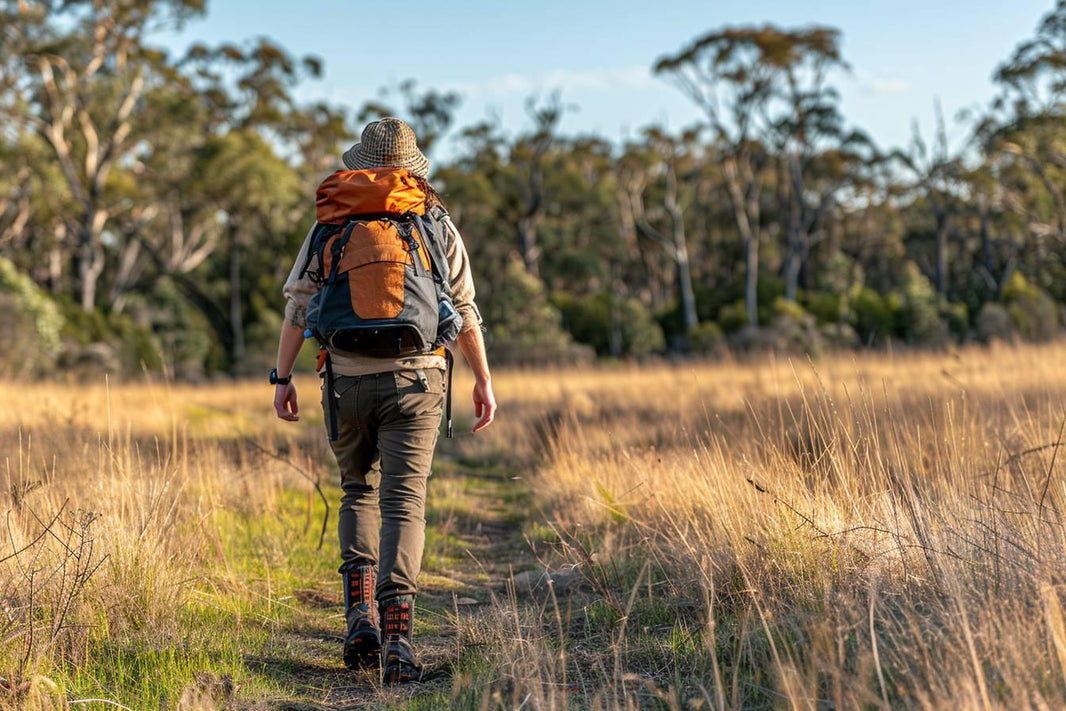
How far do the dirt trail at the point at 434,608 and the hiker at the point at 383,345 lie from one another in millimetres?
121

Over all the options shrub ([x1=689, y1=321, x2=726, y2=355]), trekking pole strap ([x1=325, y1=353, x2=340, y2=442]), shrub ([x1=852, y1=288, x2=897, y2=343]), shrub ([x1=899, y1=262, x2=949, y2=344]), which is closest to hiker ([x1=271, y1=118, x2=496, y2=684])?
trekking pole strap ([x1=325, y1=353, x2=340, y2=442])

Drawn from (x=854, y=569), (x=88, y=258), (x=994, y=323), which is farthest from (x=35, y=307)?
(x=994, y=323)

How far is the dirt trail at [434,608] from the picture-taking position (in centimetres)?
295

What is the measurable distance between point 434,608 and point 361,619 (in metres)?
1.06

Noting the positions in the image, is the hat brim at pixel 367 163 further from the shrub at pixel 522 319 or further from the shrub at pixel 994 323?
the shrub at pixel 994 323

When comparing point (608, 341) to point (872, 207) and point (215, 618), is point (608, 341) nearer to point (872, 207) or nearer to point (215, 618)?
point (872, 207)

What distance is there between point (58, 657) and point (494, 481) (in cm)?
530

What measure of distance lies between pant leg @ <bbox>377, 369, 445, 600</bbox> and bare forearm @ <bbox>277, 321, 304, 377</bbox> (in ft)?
1.42

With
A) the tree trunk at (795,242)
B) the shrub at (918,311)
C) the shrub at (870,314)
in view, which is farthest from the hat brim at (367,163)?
the tree trunk at (795,242)

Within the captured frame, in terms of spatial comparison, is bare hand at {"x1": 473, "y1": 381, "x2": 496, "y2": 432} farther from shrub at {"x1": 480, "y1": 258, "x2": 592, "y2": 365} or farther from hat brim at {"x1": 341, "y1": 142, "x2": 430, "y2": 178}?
shrub at {"x1": 480, "y1": 258, "x2": 592, "y2": 365}

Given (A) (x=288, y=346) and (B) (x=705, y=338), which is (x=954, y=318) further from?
(A) (x=288, y=346)

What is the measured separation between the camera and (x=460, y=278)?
11.0 ft

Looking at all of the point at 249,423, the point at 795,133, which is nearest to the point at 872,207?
the point at 795,133

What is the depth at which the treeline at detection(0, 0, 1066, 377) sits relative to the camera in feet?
80.8
